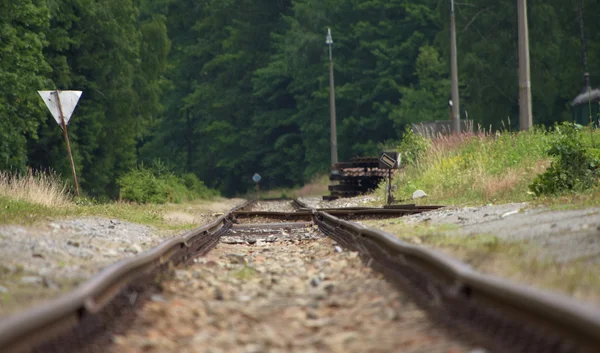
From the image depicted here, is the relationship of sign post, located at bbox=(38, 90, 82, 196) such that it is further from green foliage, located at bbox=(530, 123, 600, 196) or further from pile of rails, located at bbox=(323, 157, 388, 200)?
pile of rails, located at bbox=(323, 157, 388, 200)

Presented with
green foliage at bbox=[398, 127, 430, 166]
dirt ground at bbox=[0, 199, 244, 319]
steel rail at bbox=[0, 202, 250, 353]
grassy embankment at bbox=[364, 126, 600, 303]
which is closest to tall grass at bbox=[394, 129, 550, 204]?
grassy embankment at bbox=[364, 126, 600, 303]

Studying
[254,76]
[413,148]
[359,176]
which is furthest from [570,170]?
[254,76]

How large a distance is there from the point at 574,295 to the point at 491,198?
483 inches

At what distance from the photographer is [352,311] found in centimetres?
605

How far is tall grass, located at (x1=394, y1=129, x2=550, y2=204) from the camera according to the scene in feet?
57.8

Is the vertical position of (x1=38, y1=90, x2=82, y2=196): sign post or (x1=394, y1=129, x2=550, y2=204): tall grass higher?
(x1=38, y1=90, x2=82, y2=196): sign post

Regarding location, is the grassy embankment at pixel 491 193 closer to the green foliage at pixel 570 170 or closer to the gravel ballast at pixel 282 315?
the green foliage at pixel 570 170

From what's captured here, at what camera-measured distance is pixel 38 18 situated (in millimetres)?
32500

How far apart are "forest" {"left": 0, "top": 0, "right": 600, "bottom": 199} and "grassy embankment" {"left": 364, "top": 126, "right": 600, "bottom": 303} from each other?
323 centimetres

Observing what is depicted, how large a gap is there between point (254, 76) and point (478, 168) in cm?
5571

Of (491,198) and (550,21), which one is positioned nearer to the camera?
(491,198)

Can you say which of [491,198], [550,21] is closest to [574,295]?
[491,198]

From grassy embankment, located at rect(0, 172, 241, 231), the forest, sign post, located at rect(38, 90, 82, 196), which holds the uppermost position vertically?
the forest

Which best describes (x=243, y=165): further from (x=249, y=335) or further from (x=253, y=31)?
(x=249, y=335)
